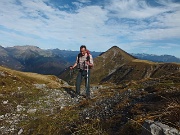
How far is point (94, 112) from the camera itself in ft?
42.7

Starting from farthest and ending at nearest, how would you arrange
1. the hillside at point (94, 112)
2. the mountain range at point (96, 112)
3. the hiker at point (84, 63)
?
the hiker at point (84, 63)
the hillside at point (94, 112)
the mountain range at point (96, 112)

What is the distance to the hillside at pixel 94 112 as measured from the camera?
8.09 meters

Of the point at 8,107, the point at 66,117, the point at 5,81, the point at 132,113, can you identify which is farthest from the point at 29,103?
the point at 5,81

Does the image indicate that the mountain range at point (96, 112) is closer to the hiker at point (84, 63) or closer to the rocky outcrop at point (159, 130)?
the rocky outcrop at point (159, 130)

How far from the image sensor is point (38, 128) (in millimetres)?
12250

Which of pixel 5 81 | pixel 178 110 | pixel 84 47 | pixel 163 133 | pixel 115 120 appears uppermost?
pixel 84 47

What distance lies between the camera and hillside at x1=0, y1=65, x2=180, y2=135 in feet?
26.5

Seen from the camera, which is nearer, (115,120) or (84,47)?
(115,120)

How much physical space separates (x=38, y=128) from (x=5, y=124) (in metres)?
5.51

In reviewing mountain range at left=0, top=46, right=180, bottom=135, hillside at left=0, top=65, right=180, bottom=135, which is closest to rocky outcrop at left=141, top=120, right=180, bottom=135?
mountain range at left=0, top=46, right=180, bottom=135

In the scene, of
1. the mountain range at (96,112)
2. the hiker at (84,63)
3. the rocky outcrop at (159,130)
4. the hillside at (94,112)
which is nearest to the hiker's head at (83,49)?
the hiker at (84,63)

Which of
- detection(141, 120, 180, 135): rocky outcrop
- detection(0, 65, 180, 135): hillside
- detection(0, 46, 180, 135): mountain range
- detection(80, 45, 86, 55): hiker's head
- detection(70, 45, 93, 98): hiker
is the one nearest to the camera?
detection(141, 120, 180, 135): rocky outcrop

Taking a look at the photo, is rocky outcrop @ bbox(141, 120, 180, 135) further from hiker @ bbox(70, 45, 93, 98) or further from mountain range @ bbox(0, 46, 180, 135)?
hiker @ bbox(70, 45, 93, 98)

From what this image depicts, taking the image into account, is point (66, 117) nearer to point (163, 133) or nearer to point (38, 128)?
point (38, 128)
